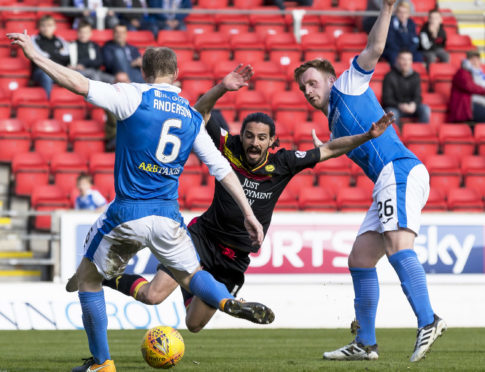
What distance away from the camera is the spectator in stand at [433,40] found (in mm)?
16906

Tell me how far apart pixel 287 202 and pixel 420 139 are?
2993 millimetres

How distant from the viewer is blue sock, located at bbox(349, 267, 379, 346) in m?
7.00

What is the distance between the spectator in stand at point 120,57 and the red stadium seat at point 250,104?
1811 mm

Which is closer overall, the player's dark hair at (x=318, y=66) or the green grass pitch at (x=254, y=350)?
the green grass pitch at (x=254, y=350)

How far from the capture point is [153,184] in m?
5.64

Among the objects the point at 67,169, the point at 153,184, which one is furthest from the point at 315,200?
the point at 153,184

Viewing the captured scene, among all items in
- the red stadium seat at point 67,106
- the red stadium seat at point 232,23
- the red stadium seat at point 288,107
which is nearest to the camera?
the red stadium seat at point 67,106

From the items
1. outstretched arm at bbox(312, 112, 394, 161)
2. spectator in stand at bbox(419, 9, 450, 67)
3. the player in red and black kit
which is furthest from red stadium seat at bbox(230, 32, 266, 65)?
outstretched arm at bbox(312, 112, 394, 161)

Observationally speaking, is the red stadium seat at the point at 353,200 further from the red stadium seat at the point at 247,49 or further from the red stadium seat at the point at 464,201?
the red stadium seat at the point at 247,49

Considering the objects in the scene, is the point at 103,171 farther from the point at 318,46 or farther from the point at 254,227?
the point at 254,227

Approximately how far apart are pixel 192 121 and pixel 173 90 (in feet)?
0.78

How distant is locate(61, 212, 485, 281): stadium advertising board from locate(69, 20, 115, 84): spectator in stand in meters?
4.58

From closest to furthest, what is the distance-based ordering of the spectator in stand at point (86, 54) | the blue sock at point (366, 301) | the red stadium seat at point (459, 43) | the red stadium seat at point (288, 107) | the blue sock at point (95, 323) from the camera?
1. the blue sock at point (95, 323)
2. the blue sock at point (366, 301)
3. the spectator in stand at point (86, 54)
4. the red stadium seat at point (288, 107)
5. the red stadium seat at point (459, 43)

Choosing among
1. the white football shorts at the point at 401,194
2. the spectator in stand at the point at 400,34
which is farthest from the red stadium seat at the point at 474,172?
the white football shorts at the point at 401,194
